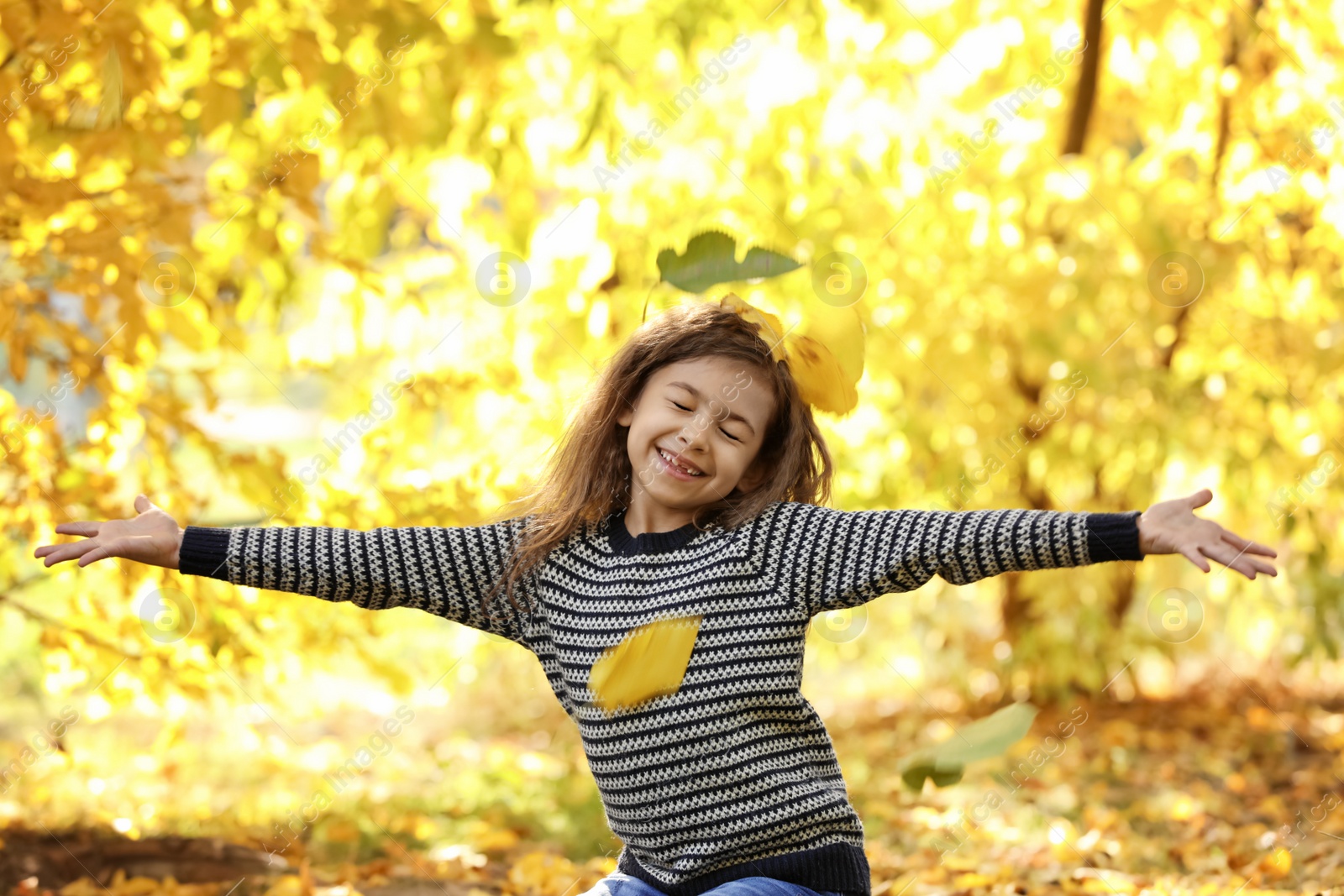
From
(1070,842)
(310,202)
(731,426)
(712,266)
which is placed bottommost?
(1070,842)

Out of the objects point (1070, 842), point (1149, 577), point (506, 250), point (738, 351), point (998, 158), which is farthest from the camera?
point (1149, 577)

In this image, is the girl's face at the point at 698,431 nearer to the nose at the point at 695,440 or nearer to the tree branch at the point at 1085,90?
the nose at the point at 695,440

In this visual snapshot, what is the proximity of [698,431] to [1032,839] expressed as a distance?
1.96 meters

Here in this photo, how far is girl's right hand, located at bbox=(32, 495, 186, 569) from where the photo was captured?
1622 millimetres

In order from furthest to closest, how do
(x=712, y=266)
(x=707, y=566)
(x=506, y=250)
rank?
(x=506, y=250) < (x=712, y=266) < (x=707, y=566)

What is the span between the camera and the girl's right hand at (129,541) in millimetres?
1622

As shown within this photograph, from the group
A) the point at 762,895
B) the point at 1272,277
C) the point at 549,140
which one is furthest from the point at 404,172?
the point at 1272,277

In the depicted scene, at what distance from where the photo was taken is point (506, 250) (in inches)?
129

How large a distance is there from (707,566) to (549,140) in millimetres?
2116

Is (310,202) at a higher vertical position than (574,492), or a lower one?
higher

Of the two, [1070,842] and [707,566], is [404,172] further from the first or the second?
[1070,842]

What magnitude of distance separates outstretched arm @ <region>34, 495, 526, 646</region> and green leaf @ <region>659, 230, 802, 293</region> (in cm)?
53

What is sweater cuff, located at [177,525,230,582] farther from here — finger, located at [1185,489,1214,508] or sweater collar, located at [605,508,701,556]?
finger, located at [1185,489,1214,508]

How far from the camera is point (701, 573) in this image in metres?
1.77
